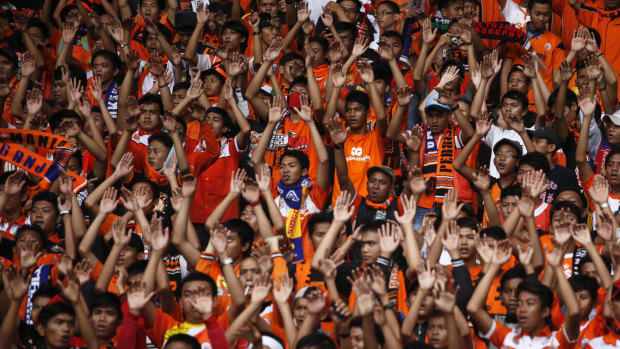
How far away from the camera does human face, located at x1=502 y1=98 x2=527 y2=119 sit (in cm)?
811

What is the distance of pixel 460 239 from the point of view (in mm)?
6648

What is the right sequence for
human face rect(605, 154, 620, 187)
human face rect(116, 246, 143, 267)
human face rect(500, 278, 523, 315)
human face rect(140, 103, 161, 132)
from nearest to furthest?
human face rect(500, 278, 523, 315) < human face rect(116, 246, 143, 267) < human face rect(605, 154, 620, 187) < human face rect(140, 103, 161, 132)

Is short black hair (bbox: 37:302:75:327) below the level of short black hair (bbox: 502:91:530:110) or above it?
below

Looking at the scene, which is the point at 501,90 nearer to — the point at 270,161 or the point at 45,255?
the point at 270,161

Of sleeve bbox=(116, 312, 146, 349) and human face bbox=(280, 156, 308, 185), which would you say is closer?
sleeve bbox=(116, 312, 146, 349)

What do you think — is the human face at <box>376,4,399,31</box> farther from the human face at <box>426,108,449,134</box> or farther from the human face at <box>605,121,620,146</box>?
the human face at <box>605,121,620,146</box>

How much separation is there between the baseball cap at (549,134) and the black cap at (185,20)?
3.93m

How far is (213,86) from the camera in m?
9.23

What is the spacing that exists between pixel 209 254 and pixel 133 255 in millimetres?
684

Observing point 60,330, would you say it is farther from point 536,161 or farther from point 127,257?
point 536,161

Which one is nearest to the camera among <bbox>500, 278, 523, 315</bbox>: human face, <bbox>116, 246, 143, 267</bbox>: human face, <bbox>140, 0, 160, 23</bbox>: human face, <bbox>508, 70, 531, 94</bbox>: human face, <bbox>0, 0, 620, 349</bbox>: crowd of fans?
<bbox>0, 0, 620, 349</bbox>: crowd of fans

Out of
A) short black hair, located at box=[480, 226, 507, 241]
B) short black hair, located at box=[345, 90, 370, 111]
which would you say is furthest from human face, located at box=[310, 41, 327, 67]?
short black hair, located at box=[480, 226, 507, 241]

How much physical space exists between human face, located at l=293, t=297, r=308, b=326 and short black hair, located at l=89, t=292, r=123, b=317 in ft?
3.58

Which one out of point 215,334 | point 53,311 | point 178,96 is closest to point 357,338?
point 215,334
